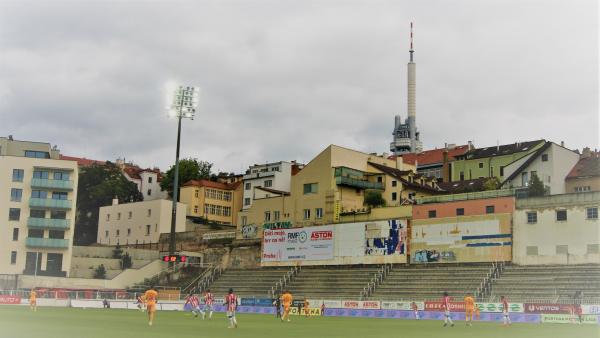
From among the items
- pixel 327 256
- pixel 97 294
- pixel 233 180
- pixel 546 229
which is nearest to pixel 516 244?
pixel 546 229

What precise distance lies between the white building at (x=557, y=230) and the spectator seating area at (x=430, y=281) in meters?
4.47

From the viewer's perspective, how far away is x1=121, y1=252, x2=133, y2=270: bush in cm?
10006

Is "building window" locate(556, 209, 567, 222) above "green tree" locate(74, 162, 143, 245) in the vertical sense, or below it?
below

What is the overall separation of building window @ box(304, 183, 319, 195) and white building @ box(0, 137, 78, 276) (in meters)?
31.3

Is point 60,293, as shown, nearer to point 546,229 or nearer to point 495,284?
point 495,284

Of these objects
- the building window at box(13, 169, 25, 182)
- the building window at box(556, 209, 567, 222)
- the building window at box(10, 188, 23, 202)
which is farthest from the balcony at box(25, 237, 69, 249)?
the building window at box(556, 209, 567, 222)

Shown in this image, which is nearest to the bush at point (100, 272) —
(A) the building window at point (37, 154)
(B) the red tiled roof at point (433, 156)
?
(A) the building window at point (37, 154)

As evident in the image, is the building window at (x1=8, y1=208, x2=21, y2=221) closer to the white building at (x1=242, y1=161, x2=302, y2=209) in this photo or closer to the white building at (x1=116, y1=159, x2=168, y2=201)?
the white building at (x1=242, y1=161, x2=302, y2=209)

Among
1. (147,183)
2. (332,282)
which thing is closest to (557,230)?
(332,282)

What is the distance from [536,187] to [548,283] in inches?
902

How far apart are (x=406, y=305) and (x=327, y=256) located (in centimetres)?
2619

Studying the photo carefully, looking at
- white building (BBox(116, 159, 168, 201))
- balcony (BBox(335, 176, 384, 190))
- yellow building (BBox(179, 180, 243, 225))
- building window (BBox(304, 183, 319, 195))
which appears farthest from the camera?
white building (BBox(116, 159, 168, 201))

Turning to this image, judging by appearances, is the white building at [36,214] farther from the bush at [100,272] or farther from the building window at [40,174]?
the bush at [100,272]

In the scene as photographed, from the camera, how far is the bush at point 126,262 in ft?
328
